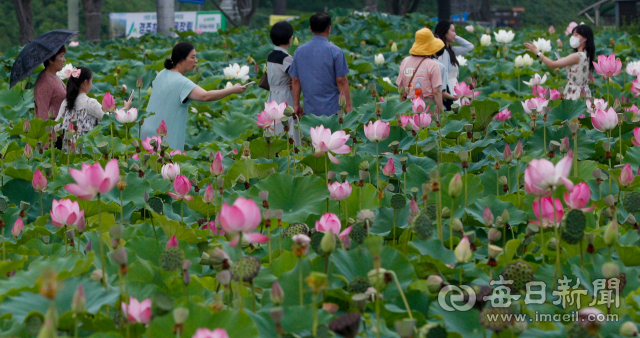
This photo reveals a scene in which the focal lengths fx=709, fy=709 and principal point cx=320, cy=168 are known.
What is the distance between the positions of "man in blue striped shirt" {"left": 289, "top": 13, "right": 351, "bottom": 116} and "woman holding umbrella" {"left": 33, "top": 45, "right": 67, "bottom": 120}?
1465 mm

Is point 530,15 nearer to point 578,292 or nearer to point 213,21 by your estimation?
point 213,21

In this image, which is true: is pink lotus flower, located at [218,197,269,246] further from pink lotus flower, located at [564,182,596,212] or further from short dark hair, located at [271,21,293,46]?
short dark hair, located at [271,21,293,46]

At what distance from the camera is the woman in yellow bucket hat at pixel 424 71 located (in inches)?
179

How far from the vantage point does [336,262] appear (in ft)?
5.12

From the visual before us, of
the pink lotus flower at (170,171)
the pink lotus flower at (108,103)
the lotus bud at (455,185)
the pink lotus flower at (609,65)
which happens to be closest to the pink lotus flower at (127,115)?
the pink lotus flower at (108,103)

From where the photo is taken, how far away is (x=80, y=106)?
4082mm

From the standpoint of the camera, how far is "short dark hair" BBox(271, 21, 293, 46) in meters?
4.55

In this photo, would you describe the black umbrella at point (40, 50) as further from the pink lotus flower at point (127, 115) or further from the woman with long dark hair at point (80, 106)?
the pink lotus flower at point (127, 115)

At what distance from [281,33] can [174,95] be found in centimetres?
93

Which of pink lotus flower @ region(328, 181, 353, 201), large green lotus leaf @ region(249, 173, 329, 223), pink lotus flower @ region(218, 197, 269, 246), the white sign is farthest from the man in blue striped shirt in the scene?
the white sign

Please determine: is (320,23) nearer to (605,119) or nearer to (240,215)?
(605,119)

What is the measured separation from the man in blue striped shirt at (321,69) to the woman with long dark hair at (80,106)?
1.27m

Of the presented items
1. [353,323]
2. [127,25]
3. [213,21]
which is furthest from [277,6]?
[353,323]

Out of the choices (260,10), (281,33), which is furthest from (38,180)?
(260,10)
